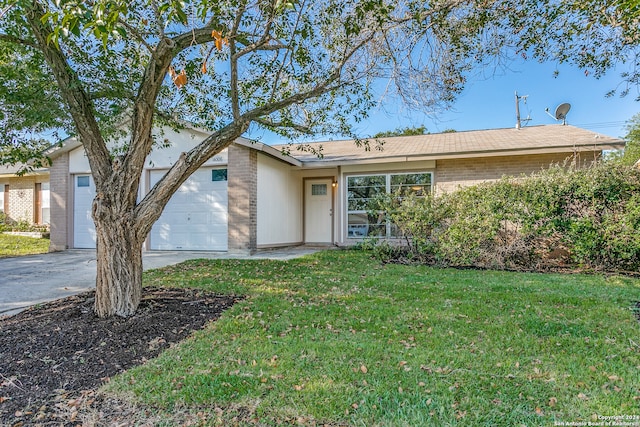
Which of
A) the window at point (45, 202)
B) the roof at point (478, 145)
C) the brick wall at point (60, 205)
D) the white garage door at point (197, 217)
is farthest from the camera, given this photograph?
the window at point (45, 202)

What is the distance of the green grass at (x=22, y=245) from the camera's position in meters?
11.1

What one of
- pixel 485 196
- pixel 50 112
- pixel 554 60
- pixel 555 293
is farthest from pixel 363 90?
pixel 50 112

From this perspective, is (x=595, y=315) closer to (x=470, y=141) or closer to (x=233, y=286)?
(x=233, y=286)

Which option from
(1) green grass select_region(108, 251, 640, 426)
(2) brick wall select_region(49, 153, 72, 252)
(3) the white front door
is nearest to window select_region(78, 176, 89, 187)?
(2) brick wall select_region(49, 153, 72, 252)

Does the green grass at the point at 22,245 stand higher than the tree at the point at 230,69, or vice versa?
the tree at the point at 230,69

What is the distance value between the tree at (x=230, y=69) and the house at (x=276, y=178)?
3.51m

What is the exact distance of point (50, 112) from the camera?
5273mm

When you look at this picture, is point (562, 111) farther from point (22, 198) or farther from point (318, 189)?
point (22, 198)

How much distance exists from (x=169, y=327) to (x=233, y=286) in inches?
70.2

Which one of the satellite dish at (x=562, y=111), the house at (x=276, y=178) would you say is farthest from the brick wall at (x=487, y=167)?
the satellite dish at (x=562, y=111)

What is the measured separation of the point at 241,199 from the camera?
31.2 ft

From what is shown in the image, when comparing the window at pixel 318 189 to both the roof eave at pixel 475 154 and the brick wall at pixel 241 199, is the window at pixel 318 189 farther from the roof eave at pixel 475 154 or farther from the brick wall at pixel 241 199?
the brick wall at pixel 241 199

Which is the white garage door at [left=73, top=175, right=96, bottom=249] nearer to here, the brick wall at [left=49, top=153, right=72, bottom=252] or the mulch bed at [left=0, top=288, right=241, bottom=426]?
the brick wall at [left=49, top=153, right=72, bottom=252]

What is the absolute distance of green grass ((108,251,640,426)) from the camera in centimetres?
229
